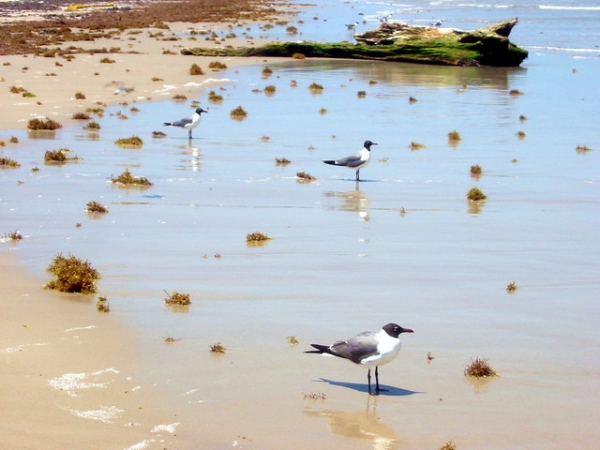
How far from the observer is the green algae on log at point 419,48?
127ft

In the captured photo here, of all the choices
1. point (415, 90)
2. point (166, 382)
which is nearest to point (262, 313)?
point (166, 382)

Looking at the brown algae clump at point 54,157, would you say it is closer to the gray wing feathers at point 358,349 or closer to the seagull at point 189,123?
the seagull at point 189,123

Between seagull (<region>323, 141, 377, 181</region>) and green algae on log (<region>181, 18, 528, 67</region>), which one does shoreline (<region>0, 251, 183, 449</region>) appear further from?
green algae on log (<region>181, 18, 528, 67</region>)

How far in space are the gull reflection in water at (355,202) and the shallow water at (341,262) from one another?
0.18 ft

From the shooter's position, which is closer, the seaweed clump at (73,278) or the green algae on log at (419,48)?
the seaweed clump at (73,278)

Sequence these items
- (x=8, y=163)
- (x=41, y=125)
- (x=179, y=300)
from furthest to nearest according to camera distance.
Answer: (x=41, y=125) < (x=8, y=163) < (x=179, y=300)

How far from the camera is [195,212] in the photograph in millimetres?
13836

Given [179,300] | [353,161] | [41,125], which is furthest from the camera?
[41,125]

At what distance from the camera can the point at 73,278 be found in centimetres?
960

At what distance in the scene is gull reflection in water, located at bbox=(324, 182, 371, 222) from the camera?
14162 millimetres

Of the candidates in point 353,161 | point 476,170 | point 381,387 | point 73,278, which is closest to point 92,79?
point 353,161

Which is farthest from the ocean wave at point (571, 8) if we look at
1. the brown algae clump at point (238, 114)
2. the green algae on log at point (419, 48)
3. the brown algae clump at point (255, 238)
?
the brown algae clump at point (255, 238)

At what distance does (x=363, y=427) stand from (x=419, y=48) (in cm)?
3411

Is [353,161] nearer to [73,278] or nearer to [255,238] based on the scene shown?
[255,238]
